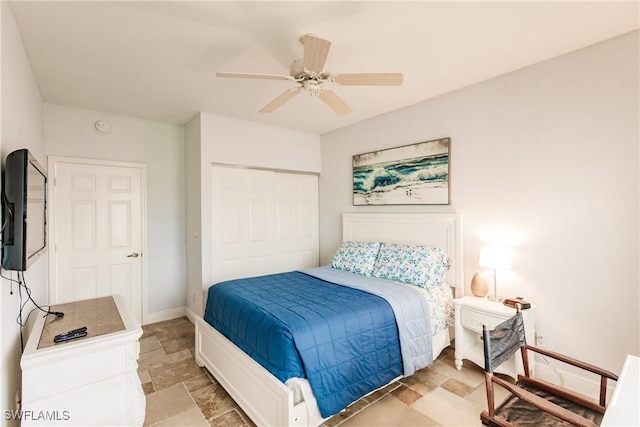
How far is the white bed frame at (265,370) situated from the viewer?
1817 mm

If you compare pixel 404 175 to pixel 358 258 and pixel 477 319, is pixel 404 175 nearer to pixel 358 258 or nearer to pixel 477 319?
pixel 358 258

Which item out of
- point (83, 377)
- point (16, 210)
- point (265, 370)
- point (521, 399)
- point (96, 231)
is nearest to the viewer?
point (521, 399)

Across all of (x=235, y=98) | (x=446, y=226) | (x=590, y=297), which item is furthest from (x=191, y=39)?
(x=590, y=297)

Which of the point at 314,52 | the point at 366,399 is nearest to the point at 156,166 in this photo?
the point at 314,52

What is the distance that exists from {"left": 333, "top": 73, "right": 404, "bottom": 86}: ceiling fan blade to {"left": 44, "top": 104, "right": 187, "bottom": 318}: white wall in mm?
2878

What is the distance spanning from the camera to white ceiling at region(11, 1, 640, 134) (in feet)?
5.87

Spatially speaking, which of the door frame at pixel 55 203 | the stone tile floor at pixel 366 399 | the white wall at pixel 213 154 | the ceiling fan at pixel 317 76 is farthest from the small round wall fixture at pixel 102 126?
the stone tile floor at pixel 366 399

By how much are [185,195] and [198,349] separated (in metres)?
2.08

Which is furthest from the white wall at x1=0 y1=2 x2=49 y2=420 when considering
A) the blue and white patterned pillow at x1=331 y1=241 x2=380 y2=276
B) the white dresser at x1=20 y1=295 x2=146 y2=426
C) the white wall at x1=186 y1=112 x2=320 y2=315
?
the blue and white patterned pillow at x1=331 y1=241 x2=380 y2=276

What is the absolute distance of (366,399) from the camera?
2260 millimetres

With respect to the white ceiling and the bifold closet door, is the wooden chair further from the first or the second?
the bifold closet door

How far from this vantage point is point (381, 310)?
90.9 inches

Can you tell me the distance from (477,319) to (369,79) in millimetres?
2112

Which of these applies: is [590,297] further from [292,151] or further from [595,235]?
[292,151]
